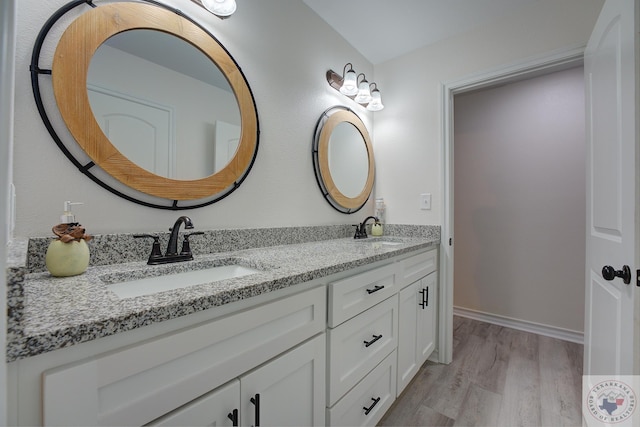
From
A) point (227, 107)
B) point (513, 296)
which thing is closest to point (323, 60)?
point (227, 107)

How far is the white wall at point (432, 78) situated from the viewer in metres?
1.62

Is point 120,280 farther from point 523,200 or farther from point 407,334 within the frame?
point 523,200

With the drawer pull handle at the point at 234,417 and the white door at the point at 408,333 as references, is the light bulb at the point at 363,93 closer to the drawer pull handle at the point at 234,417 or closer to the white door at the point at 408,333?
the white door at the point at 408,333

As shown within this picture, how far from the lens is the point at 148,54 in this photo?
1.04 meters

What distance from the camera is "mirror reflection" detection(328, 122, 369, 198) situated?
76.6 inches

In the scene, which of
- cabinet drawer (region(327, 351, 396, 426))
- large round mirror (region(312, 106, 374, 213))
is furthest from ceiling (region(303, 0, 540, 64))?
cabinet drawer (region(327, 351, 396, 426))

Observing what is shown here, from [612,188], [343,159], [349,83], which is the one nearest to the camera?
[612,188]

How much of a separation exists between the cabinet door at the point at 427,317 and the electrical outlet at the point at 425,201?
487 mm

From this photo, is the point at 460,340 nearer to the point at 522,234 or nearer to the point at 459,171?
the point at 522,234

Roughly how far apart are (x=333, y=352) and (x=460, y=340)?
1806 mm

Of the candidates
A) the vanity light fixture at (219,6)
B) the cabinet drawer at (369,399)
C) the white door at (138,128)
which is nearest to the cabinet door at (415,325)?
the cabinet drawer at (369,399)

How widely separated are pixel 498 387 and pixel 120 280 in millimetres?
2047

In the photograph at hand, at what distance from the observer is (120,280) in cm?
84

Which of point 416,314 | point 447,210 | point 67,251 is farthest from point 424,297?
point 67,251
